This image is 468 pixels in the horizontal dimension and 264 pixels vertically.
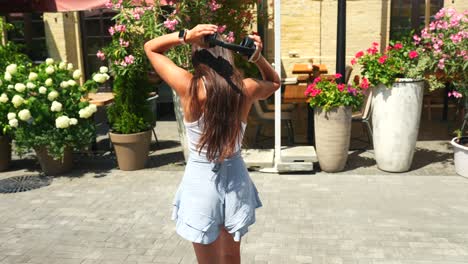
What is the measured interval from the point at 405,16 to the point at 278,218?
6986 millimetres

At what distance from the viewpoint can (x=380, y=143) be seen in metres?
6.32

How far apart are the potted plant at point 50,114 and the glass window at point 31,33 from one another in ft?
19.0

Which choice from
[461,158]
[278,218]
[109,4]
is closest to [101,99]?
[109,4]

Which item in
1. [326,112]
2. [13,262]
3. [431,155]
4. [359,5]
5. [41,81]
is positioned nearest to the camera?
[13,262]

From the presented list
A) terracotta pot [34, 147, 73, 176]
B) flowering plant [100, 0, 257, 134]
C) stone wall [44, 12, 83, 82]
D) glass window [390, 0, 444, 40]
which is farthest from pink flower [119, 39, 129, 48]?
glass window [390, 0, 444, 40]

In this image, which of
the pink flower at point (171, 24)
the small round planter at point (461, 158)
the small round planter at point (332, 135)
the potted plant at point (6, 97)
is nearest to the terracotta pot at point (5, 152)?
the potted plant at point (6, 97)

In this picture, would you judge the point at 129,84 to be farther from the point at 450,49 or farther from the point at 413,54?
the point at 450,49

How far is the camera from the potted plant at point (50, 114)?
20.8ft

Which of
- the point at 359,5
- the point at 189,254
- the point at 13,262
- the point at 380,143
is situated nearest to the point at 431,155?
the point at 380,143

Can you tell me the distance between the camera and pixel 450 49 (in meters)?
6.09

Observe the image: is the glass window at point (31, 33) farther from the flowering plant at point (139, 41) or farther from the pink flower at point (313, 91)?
the pink flower at point (313, 91)

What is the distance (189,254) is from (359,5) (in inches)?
285

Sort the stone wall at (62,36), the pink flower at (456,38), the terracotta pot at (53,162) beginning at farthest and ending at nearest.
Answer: the stone wall at (62,36) < the terracotta pot at (53,162) < the pink flower at (456,38)

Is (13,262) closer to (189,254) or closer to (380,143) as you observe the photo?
(189,254)
